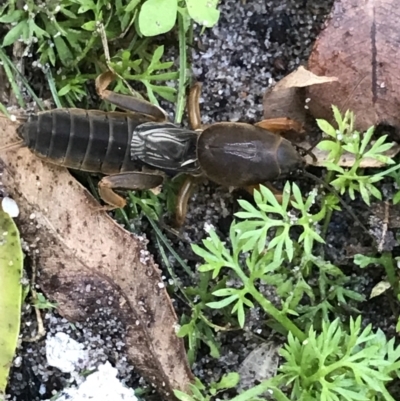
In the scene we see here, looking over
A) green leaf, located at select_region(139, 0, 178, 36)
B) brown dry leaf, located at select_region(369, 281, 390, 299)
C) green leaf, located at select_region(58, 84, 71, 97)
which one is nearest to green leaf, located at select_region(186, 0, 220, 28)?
green leaf, located at select_region(139, 0, 178, 36)

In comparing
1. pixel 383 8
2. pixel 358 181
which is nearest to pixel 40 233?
pixel 358 181

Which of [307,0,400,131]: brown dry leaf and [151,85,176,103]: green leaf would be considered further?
[151,85,176,103]: green leaf

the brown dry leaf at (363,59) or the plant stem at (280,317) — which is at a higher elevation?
the brown dry leaf at (363,59)

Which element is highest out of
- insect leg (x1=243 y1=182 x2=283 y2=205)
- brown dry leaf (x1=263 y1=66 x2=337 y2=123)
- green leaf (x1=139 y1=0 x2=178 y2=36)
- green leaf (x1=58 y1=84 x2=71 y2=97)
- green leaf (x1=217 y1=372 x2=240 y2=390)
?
green leaf (x1=139 y1=0 x2=178 y2=36)

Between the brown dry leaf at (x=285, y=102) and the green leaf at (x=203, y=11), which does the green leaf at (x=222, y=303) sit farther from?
the green leaf at (x=203, y=11)

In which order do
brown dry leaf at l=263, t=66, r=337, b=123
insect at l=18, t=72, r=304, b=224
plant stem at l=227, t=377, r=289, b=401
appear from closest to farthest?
plant stem at l=227, t=377, r=289, b=401, insect at l=18, t=72, r=304, b=224, brown dry leaf at l=263, t=66, r=337, b=123

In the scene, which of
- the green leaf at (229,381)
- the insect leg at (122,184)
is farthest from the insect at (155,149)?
the green leaf at (229,381)

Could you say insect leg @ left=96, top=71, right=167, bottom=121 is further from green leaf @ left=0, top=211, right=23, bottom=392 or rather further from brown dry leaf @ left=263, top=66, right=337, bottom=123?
green leaf @ left=0, top=211, right=23, bottom=392
